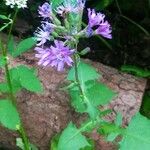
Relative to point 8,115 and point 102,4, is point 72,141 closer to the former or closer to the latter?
point 8,115

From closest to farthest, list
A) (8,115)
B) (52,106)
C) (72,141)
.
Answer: (72,141), (8,115), (52,106)

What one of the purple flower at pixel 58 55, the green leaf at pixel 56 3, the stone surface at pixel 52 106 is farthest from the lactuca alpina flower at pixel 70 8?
the stone surface at pixel 52 106

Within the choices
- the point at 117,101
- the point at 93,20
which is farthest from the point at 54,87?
the point at 93,20

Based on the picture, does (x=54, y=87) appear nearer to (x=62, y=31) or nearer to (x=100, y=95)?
(x=100, y=95)

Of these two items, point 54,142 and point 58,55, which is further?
point 54,142

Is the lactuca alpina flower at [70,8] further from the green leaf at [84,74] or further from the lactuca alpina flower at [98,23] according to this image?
the green leaf at [84,74]

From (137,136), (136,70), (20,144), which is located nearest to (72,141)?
(137,136)

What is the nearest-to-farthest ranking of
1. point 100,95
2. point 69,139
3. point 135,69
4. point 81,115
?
point 69,139 → point 100,95 → point 81,115 → point 135,69
